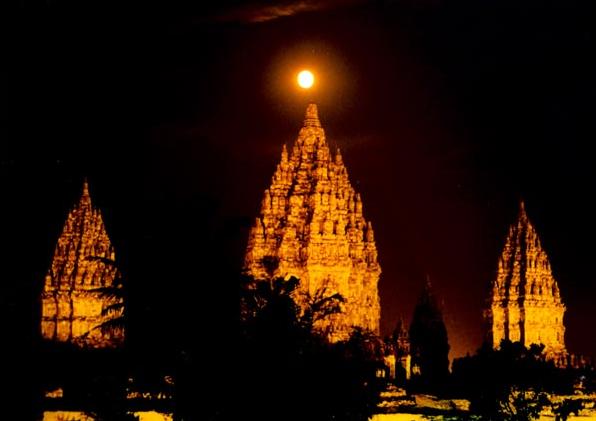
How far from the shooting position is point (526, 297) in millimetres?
64000

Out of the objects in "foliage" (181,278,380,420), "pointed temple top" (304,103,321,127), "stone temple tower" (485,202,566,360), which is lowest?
"foliage" (181,278,380,420)

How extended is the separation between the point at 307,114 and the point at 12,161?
4304 centimetres

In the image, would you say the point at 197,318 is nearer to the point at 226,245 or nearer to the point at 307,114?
the point at 226,245

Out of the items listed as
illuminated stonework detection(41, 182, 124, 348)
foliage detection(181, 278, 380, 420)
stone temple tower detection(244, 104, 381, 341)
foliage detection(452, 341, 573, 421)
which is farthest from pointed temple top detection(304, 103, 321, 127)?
foliage detection(181, 278, 380, 420)

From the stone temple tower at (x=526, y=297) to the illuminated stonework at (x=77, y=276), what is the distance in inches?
720

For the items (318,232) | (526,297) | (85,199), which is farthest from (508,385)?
(526,297)

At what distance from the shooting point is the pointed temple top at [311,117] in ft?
198

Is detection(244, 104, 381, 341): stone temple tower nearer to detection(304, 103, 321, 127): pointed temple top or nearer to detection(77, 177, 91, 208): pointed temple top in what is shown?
detection(304, 103, 321, 127): pointed temple top

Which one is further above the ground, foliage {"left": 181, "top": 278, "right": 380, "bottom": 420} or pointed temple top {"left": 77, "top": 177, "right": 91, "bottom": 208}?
pointed temple top {"left": 77, "top": 177, "right": 91, "bottom": 208}

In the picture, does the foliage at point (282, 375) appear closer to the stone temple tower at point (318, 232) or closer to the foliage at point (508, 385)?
the foliage at point (508, 385)

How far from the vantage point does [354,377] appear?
999 inches

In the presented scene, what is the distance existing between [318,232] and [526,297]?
12635mm

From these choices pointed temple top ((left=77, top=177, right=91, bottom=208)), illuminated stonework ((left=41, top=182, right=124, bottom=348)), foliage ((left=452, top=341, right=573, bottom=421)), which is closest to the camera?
foliage ((left=452, top=341, right=573, bottom=421))

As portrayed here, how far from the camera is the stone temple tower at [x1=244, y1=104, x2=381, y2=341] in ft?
184
